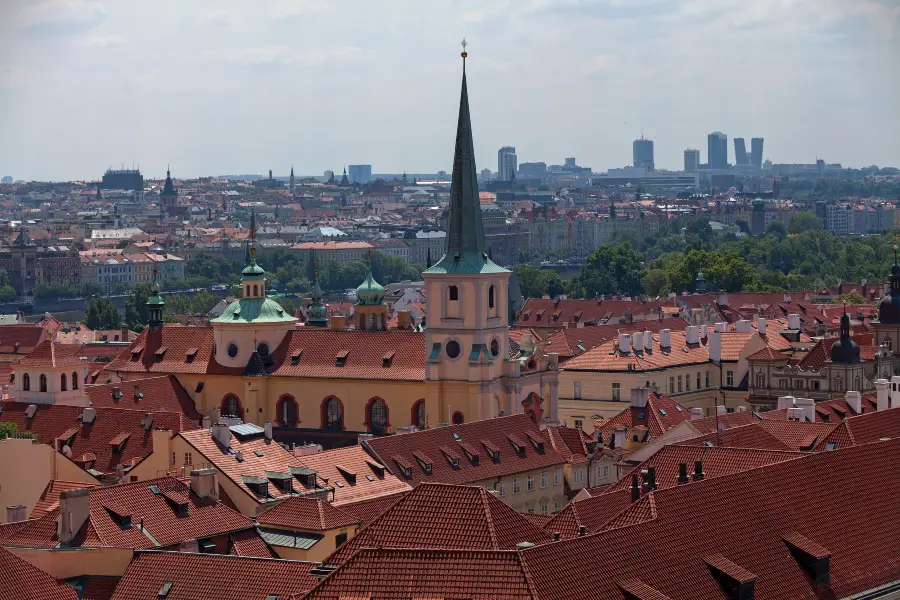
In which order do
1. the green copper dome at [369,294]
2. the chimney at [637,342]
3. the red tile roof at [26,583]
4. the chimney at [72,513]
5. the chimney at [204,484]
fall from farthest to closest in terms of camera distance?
the green copper dome at [369,294] → the chimney at [637,342] → the chimney at [204,484] → the chimney at [72,513] → the red tile roof at [26,583]

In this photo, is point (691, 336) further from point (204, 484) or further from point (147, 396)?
point (204, 484)

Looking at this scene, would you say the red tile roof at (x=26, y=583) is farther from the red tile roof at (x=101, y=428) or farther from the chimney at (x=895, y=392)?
the chimney at (x=895, y=392)

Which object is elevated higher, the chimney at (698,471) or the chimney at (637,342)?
the chimney at (698,471)

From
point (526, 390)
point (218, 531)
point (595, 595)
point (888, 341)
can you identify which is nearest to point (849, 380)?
point (888, 341)

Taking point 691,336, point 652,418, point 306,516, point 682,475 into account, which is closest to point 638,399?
point 652,418

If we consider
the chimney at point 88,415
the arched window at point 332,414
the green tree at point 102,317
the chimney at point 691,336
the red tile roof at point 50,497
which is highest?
the chimney at point 88,415

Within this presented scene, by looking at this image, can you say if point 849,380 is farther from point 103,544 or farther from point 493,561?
point 493,561

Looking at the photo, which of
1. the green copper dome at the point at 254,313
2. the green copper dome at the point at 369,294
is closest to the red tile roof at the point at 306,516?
the green copper dome at the point at 254,313
